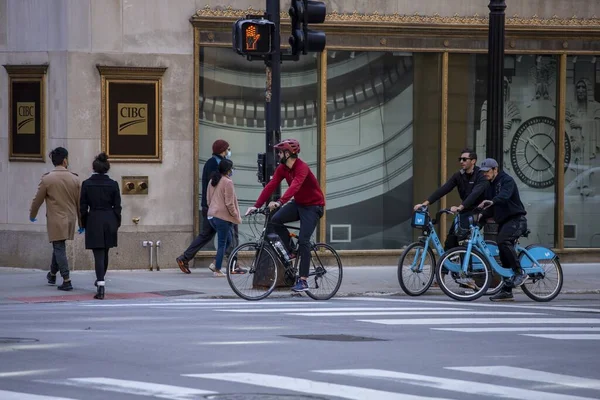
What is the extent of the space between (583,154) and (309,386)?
13.7 m

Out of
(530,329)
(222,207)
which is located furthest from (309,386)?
(222,207)

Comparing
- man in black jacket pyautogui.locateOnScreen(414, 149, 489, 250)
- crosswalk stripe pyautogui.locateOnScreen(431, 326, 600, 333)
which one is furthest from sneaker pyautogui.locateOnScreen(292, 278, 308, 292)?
crosswalk stripe pyautogui.locateOnScreen(431, 326, 600, 333)

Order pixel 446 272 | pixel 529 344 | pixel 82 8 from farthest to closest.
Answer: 1. pixel 82 8
2. pixel 446 272
3. pixel 529 344

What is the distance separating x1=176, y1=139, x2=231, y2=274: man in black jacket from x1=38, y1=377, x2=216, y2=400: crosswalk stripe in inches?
391

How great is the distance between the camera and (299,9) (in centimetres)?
1568

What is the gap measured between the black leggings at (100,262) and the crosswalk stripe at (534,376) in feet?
24.0

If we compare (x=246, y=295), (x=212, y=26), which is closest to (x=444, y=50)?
(x=212, y=26)

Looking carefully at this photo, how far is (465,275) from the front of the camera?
15.8 meters

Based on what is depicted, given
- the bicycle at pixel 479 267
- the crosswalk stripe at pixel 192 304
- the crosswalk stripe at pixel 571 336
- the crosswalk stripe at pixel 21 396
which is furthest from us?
the bicycle at pixel 479 267

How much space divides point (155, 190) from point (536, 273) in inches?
235

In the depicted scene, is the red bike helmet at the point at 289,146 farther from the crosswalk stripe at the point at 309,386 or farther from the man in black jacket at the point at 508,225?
the crosswalk stripe at the point at 309,386

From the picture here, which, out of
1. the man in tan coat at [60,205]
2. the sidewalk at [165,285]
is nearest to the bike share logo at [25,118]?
the sidewalk at [165,285]

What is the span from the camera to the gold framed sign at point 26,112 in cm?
1889

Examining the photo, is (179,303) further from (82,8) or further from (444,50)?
(444,50)
